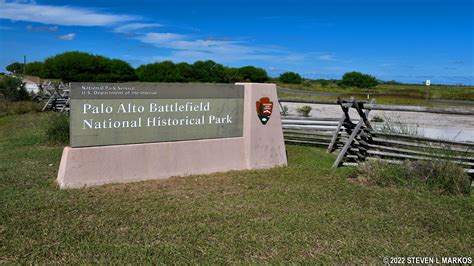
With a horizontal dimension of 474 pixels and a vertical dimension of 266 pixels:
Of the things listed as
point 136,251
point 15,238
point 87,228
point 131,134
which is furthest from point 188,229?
point 131,134

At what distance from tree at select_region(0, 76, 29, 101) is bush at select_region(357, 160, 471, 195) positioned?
879 inches

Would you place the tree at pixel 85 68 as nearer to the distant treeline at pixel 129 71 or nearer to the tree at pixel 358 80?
the distant treeline at pixel 129 71

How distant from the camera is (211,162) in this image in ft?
24.8

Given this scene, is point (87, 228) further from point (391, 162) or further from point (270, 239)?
point (391, 162)

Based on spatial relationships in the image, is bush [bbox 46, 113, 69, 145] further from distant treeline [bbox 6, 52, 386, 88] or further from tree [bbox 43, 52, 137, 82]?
tree [bbox 43, 52, 137, 82]

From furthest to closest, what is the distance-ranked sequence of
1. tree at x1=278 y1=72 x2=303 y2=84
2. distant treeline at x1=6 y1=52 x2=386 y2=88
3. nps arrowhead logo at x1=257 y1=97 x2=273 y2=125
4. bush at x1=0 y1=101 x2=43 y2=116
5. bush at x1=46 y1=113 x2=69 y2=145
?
1. tree at x1=278 y1=72 x2=303 y2=84
2. distant treeline at x1=6 y1=52 x2=386 y2=88
3. bush at x1=0 y1=101 x2=43 y2=116
4. bush at x1=46 y1=113 x2=69 y2=145
5. nps arrowhead logo at x1=257 y1=97 x2=273 y2=125

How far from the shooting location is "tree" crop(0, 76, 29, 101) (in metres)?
24.0

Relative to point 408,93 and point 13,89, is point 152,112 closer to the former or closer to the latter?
point 13,89

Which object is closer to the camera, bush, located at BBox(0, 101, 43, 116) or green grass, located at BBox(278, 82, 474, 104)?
bush, located at BBox(0, 101, 43, 116)

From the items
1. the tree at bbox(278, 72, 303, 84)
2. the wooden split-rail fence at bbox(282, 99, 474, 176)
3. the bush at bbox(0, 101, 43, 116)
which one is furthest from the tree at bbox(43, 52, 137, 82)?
the wooden split-rail fence at bbox(282, 99, 474, 176)

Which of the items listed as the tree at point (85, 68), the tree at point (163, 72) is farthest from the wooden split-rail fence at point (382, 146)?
the tree at point (85, 68)

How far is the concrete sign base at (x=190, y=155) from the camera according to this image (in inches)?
250

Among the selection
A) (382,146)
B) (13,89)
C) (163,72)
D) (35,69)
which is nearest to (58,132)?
(382,146)

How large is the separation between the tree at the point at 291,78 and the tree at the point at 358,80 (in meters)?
10.8
